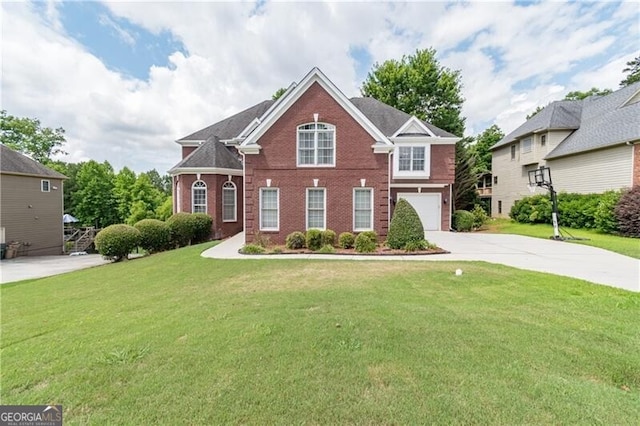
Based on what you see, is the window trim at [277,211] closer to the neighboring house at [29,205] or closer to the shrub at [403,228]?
the shrub at [403,228]

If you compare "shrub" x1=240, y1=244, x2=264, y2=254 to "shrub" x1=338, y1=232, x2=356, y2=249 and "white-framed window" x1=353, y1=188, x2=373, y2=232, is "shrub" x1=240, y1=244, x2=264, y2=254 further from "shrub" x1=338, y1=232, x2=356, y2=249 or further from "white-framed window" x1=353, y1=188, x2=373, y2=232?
"white-framed window" x1=353, y1=188, x2=373, y2=232

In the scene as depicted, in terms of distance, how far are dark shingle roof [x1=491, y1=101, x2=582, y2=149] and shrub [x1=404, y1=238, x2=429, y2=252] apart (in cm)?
2127

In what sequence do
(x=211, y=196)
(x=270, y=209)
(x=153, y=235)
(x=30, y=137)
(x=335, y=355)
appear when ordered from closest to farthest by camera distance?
(x=335, y=355) → (x=270, y=209) → (x=153, y=235) → (x=211, y=196) → (x=30, y=137)

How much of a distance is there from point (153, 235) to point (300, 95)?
10.2 m

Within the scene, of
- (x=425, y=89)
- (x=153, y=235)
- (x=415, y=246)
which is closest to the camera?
(x=415, y=246)

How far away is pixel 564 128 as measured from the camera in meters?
24.5

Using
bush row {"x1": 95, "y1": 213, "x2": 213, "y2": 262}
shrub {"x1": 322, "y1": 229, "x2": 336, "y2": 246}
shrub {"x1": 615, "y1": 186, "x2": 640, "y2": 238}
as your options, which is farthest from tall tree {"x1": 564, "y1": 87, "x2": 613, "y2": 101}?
bush row {"x1": 95, "y1": 213, "x2": 213, "y2": 262}

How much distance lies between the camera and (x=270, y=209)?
1375 cm

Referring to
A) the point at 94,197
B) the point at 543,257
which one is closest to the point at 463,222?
the point at 543,257

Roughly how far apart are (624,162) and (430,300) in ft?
73.9

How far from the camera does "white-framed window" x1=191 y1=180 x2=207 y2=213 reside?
58.5 feet

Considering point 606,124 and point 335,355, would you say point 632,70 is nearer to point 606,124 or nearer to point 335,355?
point 606,124

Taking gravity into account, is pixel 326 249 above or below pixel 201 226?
below

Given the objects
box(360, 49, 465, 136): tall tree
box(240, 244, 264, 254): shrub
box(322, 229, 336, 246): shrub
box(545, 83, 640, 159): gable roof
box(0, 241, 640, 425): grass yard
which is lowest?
box(0, 241, 640, 425): grass yard
